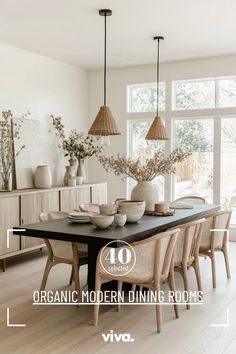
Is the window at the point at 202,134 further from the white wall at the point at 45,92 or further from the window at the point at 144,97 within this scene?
the white wall at the point at 45,92

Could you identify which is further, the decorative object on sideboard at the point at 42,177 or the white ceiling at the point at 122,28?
the decorative object on sideboard at the point at 42,177

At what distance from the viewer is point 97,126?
13.8ft

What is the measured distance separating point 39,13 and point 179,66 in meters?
3.02

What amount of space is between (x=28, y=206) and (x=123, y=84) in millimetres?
3072

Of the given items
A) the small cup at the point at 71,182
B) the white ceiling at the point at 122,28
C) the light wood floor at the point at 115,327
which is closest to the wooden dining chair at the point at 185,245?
the light wood floor at the point at 115,327

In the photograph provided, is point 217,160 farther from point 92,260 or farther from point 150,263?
point 150,263

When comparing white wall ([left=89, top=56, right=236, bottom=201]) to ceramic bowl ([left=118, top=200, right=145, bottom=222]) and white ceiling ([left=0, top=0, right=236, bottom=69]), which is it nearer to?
white ceiling ([left=0, top=0, right=236, bottom=69])

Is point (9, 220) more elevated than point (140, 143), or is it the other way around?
point (140, 143)

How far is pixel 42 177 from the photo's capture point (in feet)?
20.4

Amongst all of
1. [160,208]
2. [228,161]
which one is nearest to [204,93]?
[228,161]

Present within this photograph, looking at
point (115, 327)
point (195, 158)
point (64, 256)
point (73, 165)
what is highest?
point (195, 158)

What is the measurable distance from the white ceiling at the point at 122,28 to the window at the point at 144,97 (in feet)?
2.09

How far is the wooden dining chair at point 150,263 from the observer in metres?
3.33

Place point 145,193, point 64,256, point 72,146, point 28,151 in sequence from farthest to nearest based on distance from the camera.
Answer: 1. point 72,146
2. point 28,151
3. point 145,193
4. point 64,256
